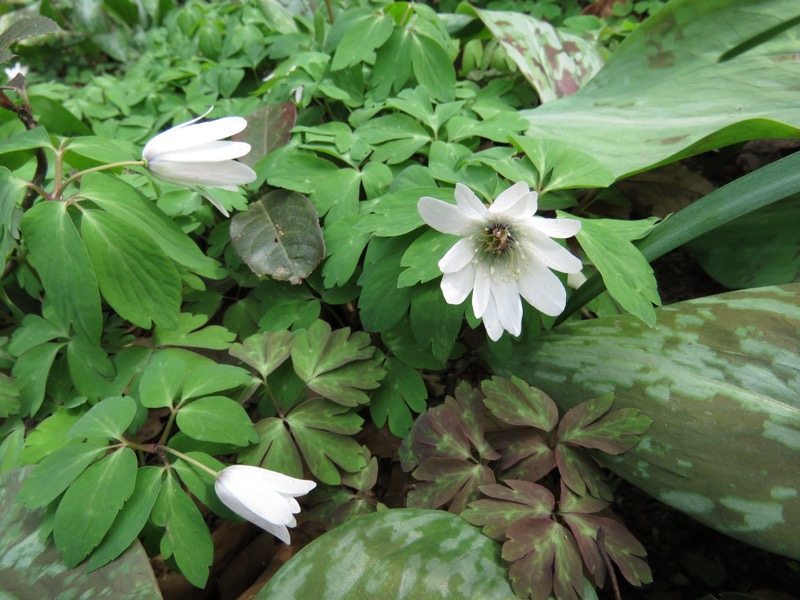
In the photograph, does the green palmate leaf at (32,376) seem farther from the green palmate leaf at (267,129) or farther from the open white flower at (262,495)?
A: the green palmate leaf at (267,129)

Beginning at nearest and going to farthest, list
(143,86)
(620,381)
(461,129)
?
(620,381), (461,129), (143,86)

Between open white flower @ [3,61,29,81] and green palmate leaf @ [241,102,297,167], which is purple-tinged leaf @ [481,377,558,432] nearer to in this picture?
green palmate leaf @ [241,102,297,167]

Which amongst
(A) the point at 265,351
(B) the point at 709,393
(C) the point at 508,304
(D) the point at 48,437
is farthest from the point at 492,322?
(D) the point at 48,437

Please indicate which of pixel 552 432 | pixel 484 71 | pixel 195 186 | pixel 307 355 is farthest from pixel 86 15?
pixel 552 432

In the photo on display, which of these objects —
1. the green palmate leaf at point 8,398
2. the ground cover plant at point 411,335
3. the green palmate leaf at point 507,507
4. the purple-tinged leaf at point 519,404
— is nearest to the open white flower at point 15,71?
the ground cover plant at point 411,335

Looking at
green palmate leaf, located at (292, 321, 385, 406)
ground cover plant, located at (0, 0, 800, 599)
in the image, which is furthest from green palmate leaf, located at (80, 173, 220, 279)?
green palmate leaf, located at (292, 321, 385, 406)

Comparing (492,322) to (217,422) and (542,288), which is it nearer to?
(542,288)

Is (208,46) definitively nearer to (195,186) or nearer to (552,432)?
(195,186)
